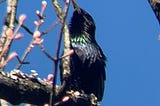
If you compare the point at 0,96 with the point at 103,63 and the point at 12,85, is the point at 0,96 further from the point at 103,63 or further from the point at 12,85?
the point at 103,63

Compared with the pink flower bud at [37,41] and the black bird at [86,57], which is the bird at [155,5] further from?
the black bird at [86,57]

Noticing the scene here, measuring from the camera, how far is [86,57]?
182 inches

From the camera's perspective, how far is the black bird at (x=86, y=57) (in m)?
4.50

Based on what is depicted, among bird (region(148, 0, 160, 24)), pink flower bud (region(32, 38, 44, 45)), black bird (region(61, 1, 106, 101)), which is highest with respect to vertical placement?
bird (region(148, 0, 160, 24))

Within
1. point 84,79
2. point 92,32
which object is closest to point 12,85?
point 84,79

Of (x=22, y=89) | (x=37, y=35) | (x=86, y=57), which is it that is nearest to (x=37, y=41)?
(x=37, y=35)

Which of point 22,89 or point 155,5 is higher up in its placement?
point 155,5

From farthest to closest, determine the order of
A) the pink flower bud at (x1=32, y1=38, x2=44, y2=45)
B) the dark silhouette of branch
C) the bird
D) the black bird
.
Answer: the black bird < the dark silhouette of branch < the pink flower bud at (x1=32, y1=38, x2=44, y2=45) < the bird

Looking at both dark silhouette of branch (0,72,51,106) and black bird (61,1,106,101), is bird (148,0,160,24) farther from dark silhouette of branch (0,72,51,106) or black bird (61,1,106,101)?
black bird (61,1,106,101)

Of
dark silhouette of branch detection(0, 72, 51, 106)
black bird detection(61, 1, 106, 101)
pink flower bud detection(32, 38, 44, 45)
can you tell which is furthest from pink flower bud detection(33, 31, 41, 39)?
black bird detection(61, 1, 106, 101)

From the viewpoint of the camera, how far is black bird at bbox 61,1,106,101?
4500 millimetres

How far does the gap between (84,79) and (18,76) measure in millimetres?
1904

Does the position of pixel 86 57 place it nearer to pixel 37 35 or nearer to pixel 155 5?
pixel 37 35

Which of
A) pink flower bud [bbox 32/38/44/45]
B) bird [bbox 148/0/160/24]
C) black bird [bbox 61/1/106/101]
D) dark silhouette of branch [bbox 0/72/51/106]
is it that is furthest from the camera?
black bird [bbox 61/1/106/101]
